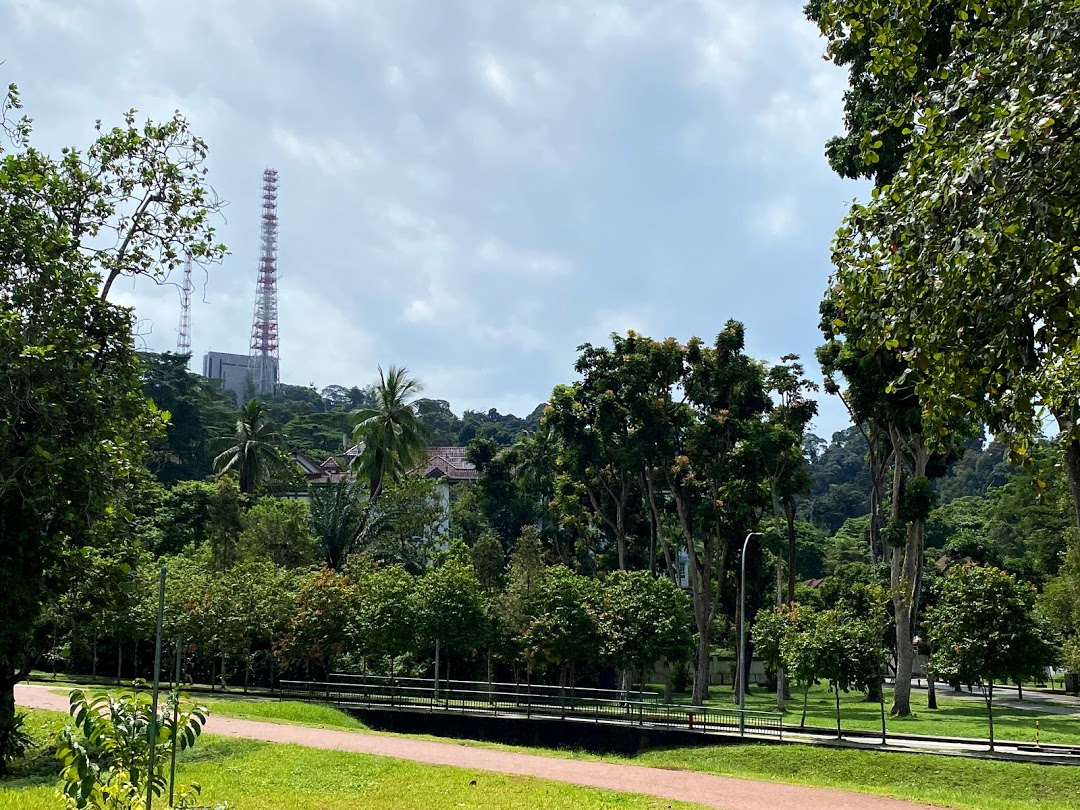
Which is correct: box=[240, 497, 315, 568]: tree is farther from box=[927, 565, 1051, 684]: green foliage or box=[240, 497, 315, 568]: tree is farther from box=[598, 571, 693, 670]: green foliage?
box=[927, 565, 1051, 684]: green foliage

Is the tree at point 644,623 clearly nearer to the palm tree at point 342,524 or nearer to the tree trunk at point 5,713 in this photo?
the palm tree at point 342,524

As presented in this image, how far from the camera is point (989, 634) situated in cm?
2803

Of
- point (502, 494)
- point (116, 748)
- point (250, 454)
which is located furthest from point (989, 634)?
point (250, 454)

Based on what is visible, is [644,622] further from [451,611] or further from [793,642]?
[451,611]

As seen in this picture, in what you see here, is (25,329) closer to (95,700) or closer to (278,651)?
(95,700)

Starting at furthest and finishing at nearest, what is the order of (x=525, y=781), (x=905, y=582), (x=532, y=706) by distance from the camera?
(x=905, y=582)
(x=532, y=706)
(x=525, y=781)

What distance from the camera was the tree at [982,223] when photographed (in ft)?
20.6

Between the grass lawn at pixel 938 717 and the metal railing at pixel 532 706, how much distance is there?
140 inches

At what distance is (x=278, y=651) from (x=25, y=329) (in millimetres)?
29431

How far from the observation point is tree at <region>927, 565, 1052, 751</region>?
27859mm

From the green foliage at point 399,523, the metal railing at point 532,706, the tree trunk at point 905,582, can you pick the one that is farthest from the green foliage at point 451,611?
the tree trunk at point 905,582

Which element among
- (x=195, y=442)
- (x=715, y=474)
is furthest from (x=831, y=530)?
(x=715, y=474)

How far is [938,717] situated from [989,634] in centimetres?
1521

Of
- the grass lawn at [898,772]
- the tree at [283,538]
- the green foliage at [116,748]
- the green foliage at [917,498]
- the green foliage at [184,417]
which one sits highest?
the green foliage at [184,417]
